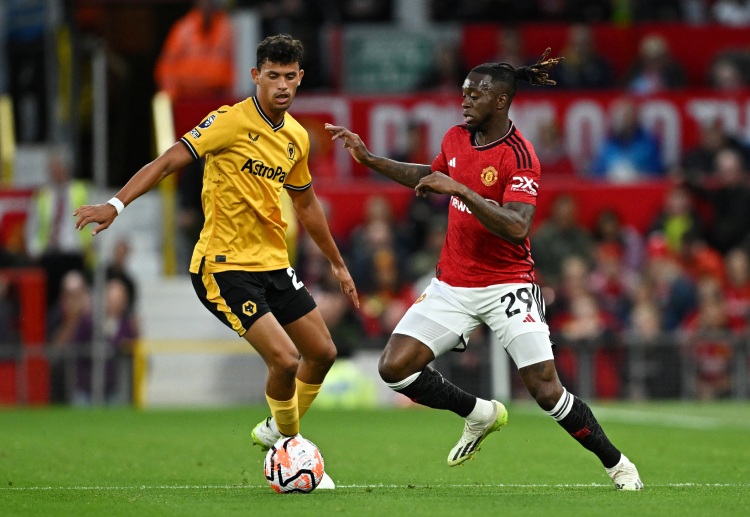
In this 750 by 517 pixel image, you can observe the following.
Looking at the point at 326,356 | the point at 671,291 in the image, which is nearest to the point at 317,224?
the point at 326,356

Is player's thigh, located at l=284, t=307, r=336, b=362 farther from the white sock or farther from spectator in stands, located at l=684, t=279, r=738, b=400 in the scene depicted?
spectator in stands, located at l=684, t=279, r=738, b=400

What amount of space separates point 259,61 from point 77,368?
9.77 metres

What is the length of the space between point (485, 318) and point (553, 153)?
39.0ft

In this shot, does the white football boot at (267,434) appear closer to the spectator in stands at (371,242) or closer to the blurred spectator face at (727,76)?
the spectator in stands at (371,242)

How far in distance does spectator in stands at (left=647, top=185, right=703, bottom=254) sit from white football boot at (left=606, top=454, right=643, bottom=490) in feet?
35.5

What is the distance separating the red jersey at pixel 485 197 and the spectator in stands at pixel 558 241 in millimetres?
9483

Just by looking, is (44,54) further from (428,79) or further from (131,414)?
(131,414)

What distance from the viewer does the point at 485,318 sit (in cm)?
937

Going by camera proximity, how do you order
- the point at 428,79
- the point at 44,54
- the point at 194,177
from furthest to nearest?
the point at 44,54 → the point at 428,79 → the point at 194,177

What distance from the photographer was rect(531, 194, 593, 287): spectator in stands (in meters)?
18.9

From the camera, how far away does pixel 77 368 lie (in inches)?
724

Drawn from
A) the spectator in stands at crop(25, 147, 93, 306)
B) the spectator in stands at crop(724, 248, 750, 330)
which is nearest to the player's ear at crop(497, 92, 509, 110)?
the spectator in stands at crop(724, 248, 750, 330)

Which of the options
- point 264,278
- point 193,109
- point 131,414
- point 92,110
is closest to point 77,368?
point 131,414

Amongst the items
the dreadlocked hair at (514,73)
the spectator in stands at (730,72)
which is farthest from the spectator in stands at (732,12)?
the dreadlocked hair at (514,73)
